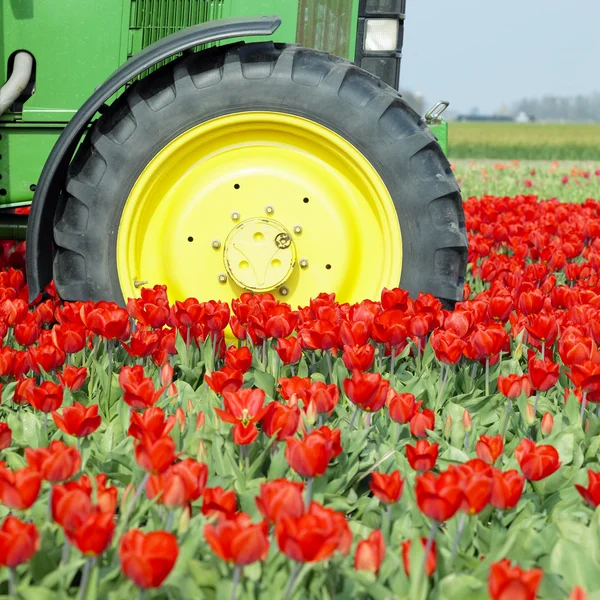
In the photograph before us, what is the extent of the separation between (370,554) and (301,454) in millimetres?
204

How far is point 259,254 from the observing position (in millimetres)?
2605

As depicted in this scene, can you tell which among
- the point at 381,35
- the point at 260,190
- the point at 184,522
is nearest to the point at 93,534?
the point at 184,522

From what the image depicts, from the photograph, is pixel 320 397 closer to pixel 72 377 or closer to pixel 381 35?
pixel 72 377

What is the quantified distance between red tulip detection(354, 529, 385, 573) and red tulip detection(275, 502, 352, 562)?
14 cm

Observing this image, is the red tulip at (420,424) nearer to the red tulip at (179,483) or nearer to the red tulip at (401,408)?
the red tulip at (401,408)

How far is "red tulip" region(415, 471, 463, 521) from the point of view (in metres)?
1.23

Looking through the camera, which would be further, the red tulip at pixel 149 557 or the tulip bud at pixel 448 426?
the tulip bud at pixel 448 426

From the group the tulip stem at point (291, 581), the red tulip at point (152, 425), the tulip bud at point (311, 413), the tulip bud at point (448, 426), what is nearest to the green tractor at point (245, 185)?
the tulip bud at point (448, 426)

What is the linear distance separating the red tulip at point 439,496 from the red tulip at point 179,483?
13.2 inches

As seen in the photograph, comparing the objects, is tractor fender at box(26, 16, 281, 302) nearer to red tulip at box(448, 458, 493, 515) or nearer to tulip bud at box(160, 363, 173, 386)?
tulip bud at box(160, 363, 173, 386)

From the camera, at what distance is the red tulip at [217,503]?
52.1 inches

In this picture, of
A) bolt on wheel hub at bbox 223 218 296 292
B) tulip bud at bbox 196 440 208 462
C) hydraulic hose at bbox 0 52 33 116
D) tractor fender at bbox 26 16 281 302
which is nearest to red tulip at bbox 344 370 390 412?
tulip bud at bbox 196 440 208 462

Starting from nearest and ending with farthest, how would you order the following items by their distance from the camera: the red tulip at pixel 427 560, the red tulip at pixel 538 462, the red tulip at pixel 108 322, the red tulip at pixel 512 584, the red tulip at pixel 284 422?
the red tulip at pixel 512 584 < the red tulip at pixel 427 560 < the red tulip at pixel 538 462 < the red tulip at pixel 284 422 < the red tulip at pixel 108 322

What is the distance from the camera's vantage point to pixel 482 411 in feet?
7.06
